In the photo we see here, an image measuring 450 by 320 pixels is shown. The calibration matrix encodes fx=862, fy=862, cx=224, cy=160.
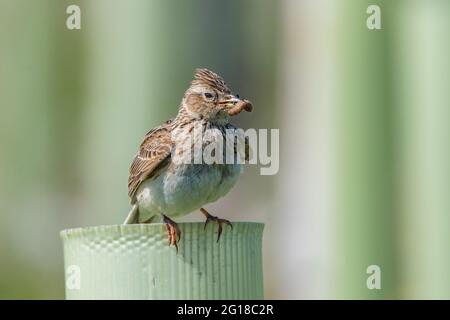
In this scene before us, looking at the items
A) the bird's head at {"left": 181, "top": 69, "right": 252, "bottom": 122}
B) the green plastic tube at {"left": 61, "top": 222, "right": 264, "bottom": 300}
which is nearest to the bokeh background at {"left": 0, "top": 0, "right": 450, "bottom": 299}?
the bird's head at {"left": 181, "top": 69, "right": 252, "bottom": 122}

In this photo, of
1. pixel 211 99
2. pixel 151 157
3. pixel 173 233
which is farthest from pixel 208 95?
pixel 173 233

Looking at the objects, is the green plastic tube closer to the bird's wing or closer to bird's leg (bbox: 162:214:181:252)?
bird's leg (bbox: 162:214:181:252)

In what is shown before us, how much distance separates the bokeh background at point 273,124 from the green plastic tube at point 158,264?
291 cm

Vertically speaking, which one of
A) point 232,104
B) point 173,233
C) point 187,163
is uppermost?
point 232,104

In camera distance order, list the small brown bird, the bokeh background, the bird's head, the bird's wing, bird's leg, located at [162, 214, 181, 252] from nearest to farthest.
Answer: bird's leg, located at [162, 214, 181, 252]
the small brown bird
the bird's wing
the bird's head
the bokeh background

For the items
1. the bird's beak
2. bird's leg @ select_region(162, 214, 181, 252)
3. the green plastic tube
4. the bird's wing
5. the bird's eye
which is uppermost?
the bird's eye

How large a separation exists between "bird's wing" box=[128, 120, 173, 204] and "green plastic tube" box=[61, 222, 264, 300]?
127 centimetres

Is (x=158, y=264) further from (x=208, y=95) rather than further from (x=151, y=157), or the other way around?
(x=208, y=95)

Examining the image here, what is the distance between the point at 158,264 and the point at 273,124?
5.81 m

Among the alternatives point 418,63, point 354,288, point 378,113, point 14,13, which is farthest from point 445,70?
point 14,13

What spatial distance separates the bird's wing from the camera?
4.37 metres

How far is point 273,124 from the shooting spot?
8719mm
